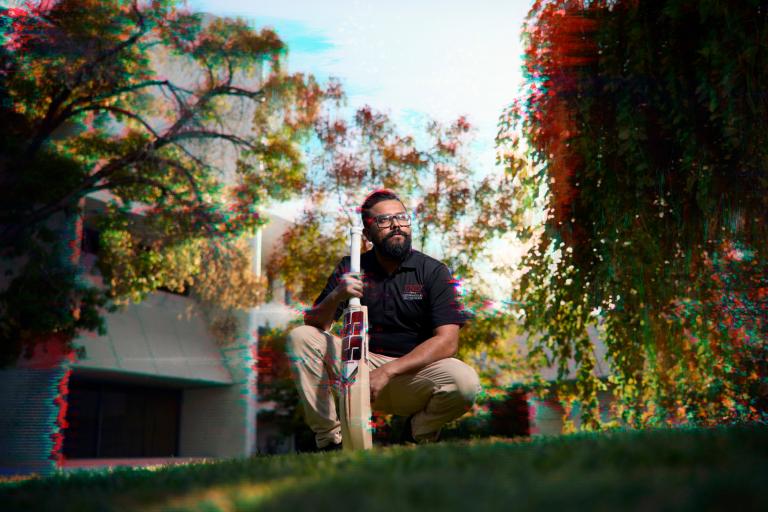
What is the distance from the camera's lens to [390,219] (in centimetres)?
355

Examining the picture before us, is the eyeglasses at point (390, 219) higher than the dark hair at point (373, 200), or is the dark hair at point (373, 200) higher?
the dark hair at point (373, 200)

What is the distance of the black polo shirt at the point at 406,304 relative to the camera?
350cm

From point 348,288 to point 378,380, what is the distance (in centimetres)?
42

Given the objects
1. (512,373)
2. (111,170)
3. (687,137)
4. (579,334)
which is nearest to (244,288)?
(111,170)

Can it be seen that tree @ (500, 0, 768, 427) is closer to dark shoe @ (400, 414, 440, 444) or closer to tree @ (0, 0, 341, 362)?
dark shoe @ (400, 414, 440, 444)

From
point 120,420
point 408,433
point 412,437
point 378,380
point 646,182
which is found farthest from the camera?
point 120,420

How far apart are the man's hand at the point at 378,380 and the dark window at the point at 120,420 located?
14.2 m

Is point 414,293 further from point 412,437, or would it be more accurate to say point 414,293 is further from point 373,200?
point 412,437

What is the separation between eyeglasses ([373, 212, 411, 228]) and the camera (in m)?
3.54

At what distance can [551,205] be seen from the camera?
551cm

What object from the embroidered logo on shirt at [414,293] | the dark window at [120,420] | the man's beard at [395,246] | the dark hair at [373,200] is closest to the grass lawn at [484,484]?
the embroidered logo on shirt at [414,293]

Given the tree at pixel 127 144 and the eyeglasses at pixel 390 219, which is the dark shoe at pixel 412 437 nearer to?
the eyeglasses at pixel 390 219

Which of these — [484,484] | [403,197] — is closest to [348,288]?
[484,484]

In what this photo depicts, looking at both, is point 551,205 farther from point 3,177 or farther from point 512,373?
point 512,373
